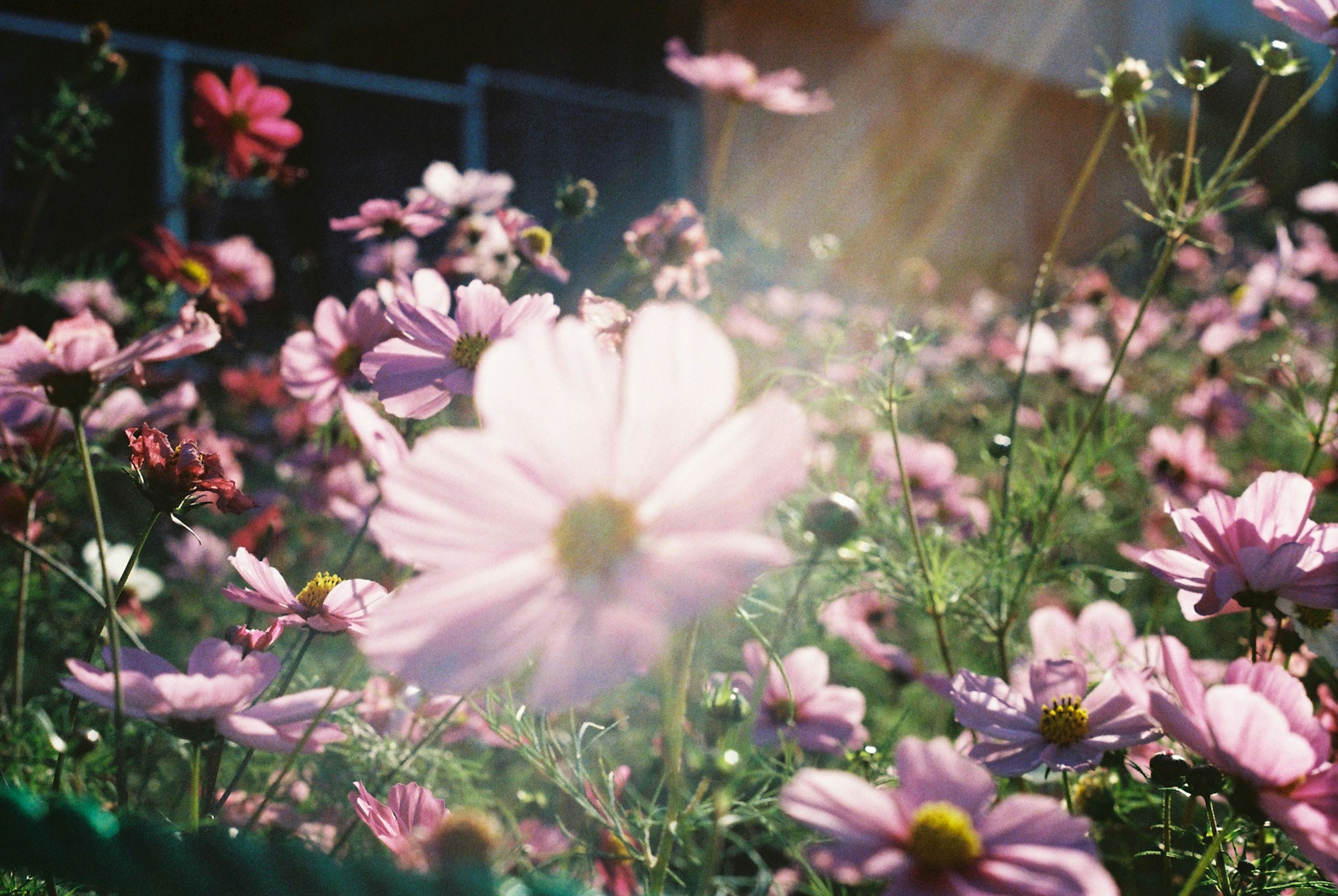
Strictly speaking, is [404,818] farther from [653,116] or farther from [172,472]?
[653,116]

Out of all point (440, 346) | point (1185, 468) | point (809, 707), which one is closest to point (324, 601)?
point (440, 346)

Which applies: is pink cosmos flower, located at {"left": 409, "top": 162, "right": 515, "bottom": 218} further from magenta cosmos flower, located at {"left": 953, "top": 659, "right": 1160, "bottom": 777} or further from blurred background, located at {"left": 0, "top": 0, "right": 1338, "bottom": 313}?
magenta cosmos flower, located at {"left": 953, "top": 659, "right": 1160, "bottom": 777}

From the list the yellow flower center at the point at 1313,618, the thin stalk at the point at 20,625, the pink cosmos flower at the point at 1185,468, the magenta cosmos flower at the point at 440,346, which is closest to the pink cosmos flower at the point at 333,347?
the magenta cosmos flower at the point at 440,346

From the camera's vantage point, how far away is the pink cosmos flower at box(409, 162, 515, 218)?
1027 millimetres

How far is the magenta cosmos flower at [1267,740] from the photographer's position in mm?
336

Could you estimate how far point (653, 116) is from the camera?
16.4 ft

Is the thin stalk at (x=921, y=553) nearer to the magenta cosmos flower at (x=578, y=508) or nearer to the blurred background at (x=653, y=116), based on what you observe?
the magenta cosmos flower at (x=578, y=508)

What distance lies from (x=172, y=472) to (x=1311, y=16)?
2.33 ft

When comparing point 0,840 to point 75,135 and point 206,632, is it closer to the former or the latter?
point 206,632

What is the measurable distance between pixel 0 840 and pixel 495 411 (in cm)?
19

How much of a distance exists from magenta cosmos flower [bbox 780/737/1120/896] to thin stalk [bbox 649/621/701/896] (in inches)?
1.6

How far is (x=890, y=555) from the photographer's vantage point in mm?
921

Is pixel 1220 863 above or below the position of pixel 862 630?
above

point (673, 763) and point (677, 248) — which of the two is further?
point (677, 248)
